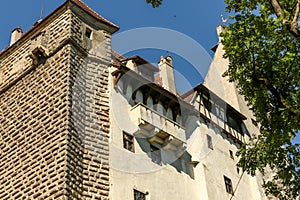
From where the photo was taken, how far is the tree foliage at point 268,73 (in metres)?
12.1

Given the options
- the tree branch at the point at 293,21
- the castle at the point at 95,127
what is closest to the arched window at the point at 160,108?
the castle at the point at 95,127

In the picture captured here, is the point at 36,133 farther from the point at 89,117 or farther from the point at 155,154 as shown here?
the point at 155,154

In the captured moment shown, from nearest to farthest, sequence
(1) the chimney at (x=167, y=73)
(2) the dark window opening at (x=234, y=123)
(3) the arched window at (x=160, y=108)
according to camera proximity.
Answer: (3) the arched window at (x=160, y=108) → (1) the chimney at (x=167, y=73) → (2) the dark window opening at (x=234, y=123)

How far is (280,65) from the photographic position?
39.9ft

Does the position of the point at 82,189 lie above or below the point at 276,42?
below

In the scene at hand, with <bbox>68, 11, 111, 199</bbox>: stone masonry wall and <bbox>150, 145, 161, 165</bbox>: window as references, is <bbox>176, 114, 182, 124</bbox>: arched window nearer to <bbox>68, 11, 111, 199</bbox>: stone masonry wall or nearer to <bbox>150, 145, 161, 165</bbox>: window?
<bbox>150, 145, 161, 165</bbox>: window

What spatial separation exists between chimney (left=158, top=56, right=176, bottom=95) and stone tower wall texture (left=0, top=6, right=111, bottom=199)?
4150 millimetres

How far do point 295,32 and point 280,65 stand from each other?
2006 mm

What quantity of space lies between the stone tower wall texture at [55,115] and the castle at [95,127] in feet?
0.13

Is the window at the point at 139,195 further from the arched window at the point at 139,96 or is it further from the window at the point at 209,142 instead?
the window at the point at 209,142

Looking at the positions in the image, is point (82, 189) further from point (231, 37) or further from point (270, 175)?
point (270, 175)

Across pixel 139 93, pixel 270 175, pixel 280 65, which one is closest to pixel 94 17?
pixel 139 93

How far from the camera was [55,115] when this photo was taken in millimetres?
15758

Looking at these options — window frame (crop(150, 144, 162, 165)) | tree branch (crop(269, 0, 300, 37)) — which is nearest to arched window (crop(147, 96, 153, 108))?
window frame (crop(150, 144, 162, 165))
